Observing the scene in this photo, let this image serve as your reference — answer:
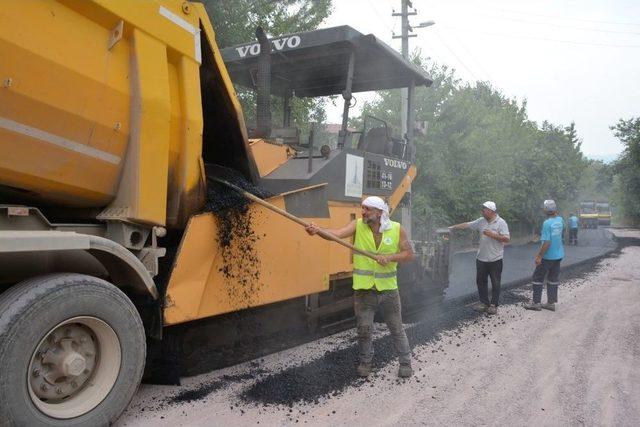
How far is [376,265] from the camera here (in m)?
3.84

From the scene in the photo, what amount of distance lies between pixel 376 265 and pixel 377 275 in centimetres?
8

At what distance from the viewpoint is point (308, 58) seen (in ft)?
15.5

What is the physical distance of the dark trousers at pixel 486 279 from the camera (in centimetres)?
631

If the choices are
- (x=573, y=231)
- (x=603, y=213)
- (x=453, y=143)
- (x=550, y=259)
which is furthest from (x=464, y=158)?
(x=603, y=213)

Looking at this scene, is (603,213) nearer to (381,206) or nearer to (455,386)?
(455,386)

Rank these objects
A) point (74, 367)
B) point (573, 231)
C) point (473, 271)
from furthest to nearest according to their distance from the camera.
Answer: point (573, 231)
point (473, 271)
point (74, 367)

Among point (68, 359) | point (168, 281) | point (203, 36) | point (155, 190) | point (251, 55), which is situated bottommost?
point (68, 359)

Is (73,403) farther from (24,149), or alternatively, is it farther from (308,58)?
(308,58)

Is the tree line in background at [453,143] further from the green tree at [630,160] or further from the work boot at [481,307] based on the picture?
the green tree at [630,160]

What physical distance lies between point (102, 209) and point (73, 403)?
40.8 inches

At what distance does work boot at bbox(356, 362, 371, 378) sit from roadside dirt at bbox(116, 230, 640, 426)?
6 centimetres

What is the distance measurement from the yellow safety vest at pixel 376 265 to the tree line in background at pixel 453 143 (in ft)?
11.6

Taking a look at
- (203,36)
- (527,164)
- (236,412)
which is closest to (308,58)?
(203,36)

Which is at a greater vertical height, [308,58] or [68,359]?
[308,58]
